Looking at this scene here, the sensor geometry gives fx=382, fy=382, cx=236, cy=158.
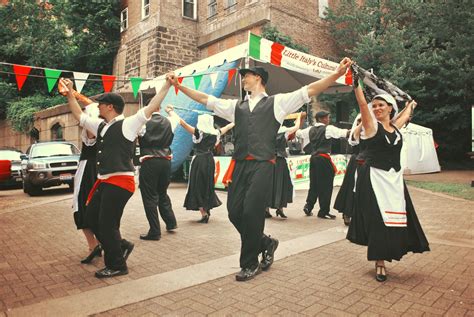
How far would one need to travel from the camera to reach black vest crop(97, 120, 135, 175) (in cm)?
378

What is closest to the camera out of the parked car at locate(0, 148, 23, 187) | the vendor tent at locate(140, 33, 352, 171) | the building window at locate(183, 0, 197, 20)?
the vendor tent at locate(140, 33, 352, 171)

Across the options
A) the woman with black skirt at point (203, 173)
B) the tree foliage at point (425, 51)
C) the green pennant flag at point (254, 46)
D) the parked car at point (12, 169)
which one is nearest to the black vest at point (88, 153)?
the woman with black skirt at point (203, 173)

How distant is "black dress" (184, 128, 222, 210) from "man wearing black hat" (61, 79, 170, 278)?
9.59 ft

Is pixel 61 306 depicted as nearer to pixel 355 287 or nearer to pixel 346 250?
pixel 355 287

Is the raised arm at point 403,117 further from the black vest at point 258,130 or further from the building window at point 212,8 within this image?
the building window at point 212,8

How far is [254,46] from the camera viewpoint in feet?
30.5

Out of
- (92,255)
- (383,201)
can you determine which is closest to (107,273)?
(92,255)

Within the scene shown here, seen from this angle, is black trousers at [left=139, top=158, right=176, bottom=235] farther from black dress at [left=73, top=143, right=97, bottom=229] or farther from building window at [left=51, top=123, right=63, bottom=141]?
building window at [left=51, top=123, right=63, bottom=141]

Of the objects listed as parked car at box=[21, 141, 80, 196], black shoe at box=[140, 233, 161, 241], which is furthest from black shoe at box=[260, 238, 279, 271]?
parked car at box=[21, 141, 80, 196]

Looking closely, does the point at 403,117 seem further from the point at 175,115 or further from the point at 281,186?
the point at 281,186

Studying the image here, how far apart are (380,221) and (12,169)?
13.7 meters

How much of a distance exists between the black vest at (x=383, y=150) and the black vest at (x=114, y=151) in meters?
2.48

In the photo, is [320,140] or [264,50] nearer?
[320,140]

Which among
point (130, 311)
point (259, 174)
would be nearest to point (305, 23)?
point (259, 174)
